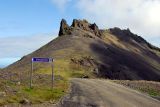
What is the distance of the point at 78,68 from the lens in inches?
7156

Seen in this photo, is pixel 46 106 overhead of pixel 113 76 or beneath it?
beneath

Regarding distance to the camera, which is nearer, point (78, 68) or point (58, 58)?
point (78, 68)

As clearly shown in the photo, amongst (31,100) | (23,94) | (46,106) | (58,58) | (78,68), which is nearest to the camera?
(46,106)

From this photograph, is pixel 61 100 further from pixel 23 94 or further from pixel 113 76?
pixel 113 76

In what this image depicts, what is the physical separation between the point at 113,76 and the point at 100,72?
6.49m

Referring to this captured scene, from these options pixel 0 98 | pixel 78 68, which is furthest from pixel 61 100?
pixel 78 68

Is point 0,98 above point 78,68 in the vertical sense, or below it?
below

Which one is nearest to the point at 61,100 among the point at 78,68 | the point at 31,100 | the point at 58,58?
the point at 31,100

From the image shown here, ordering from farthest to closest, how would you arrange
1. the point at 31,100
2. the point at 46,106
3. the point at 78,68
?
the point at 78,68, the point at 31,100, the point at 46,106

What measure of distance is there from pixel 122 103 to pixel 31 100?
24.2 feet

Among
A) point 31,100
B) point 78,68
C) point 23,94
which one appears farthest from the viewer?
point 78,68

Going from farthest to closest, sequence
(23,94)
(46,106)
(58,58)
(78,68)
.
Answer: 1. (58,58)
2. (78,68)
3. (23,94)
4. (46,106)

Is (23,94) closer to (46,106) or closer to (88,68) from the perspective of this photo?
(46,106)

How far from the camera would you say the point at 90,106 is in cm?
3581
